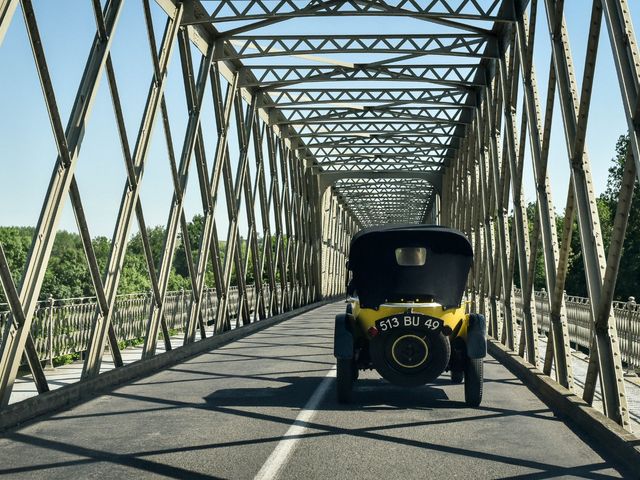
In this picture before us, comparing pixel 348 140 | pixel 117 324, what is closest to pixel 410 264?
pixel 117 324

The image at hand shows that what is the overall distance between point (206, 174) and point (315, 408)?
9.19 meters

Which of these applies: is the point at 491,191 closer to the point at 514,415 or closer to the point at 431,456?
the point at 514,415

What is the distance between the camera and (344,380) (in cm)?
948

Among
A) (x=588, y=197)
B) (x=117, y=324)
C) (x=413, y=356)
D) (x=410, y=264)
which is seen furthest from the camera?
(x=117, y=324)

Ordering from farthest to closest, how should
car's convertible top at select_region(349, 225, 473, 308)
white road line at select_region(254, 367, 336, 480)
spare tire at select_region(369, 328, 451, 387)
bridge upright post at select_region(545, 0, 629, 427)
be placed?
car's convertible top at select_region(349, 225, 473, 308), spare tire at select_region(369, 328, 451, 387), bridge upright post at select_region(545, 0, 629, 427), white road line at select_region(254, 367, 336, 480)

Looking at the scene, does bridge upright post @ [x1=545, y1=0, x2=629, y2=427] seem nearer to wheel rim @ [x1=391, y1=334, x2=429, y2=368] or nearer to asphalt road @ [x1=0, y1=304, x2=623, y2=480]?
asphalt road @ [x1=0, y1=304, x2=623, y2=480]

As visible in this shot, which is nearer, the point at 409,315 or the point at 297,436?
the point at 297,436

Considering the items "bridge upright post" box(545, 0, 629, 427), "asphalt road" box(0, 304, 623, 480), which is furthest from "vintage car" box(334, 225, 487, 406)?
"bridge upright post" box(545, 0, 629, 427)

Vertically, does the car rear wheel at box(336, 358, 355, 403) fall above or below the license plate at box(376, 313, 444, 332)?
below

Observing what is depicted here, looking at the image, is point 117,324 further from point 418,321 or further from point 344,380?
point 418,321

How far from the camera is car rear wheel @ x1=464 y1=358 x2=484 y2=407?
30.6 feet

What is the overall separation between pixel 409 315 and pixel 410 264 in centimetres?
120

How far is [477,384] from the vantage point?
9320 mm

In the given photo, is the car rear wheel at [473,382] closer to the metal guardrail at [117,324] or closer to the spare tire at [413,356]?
the spare tire at [413,356]
